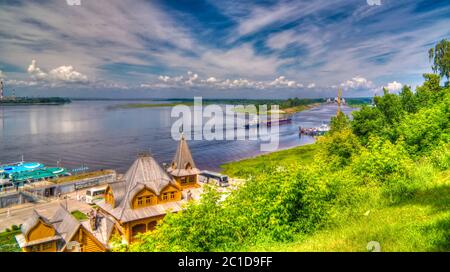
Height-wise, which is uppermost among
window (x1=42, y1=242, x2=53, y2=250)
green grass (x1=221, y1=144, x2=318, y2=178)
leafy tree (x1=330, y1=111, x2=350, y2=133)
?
leafy tree (x1=330, y1=111, x2=350, y2=133)

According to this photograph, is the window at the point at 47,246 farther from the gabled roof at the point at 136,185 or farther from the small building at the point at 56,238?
the gabled roof at the point at 136,185

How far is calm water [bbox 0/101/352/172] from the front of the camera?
50.6m

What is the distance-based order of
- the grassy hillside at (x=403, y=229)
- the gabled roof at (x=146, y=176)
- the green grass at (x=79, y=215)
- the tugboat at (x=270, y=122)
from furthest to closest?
the tugboat at (x=270, y=122), the green grass at (x=79, y=215), the gabled roof at (x=146, y=176), the grassy hillside at (x=403, y=229)

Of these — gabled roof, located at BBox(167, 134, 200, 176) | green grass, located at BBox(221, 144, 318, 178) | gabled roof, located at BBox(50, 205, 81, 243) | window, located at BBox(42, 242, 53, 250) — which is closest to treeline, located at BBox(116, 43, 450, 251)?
gabled roof, located at BBox(50, 205, 81, 243)

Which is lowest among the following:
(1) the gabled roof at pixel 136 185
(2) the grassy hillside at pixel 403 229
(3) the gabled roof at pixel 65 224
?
(3) the gabled roof at pixel 65 224

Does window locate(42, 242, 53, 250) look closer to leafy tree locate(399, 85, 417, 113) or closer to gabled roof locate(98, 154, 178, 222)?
gabled roof locate(98, 154, 178, 222)

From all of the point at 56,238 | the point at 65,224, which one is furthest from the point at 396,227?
the point at 65,224

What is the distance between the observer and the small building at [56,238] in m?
14.8

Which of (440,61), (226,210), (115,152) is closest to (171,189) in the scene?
(226,210)

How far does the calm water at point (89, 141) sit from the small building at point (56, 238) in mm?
29676

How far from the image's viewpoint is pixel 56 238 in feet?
49.8

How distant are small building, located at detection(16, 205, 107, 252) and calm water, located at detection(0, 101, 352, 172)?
29676mm

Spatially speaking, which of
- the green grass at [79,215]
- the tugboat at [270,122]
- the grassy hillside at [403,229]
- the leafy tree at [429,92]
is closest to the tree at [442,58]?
the leafy tree at [429,92]

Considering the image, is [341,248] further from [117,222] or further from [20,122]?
[20,122]
